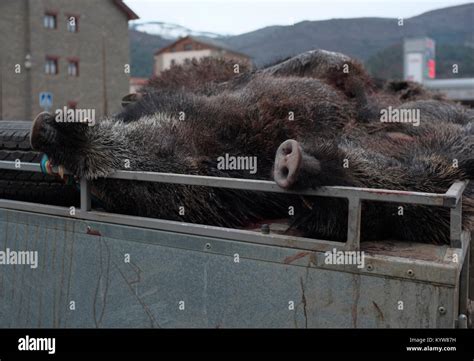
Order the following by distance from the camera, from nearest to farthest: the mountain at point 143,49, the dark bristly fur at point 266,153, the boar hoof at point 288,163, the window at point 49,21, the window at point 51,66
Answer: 1. the boar hoof at point 288,163
2. the dark bristly fur at point 266,153
3. the window at point 49,21
4. the window at point 51,66
5. the mountain at point 143,49

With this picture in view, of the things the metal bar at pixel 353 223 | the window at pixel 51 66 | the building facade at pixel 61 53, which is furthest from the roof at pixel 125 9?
the metal bar at pixel 353 223

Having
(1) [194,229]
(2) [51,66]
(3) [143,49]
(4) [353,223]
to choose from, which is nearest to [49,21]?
(2) [51,66]

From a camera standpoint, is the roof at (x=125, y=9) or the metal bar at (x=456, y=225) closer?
the metal bar at (x=456, y=225)

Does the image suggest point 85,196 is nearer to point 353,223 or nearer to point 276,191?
point 276,191

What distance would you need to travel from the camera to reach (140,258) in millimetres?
2869

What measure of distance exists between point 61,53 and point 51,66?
3.78 ft

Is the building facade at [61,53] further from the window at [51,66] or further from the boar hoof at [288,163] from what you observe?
the boar hoof at [288,163]

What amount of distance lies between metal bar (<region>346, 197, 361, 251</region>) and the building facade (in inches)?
1159

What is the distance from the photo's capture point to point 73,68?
38094mm

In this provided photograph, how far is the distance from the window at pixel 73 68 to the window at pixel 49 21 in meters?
2.54

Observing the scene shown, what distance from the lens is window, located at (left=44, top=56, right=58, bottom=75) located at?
35844mm

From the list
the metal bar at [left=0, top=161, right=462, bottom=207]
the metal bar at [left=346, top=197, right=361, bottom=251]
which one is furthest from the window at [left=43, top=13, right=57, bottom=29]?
the metal bar at [left=346, top=197, right=361, bottom=251]

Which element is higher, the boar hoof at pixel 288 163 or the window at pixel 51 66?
the window at pixel 51 66

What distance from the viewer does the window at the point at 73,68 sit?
37.5 meters
